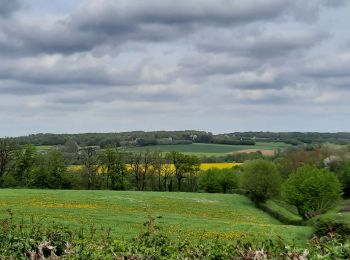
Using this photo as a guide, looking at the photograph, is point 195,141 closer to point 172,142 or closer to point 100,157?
point 172,142

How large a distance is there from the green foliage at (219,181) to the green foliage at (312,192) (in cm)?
2896

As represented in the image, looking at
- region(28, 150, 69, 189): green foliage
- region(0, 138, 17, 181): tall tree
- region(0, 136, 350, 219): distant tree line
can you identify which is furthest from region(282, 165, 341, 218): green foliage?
region(0, 138, 17, 181): tall tree

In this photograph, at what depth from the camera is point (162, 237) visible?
8.85 meters

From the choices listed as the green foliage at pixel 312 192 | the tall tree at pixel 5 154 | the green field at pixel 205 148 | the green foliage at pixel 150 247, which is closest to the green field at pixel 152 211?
the green foliage at pixel 312 192

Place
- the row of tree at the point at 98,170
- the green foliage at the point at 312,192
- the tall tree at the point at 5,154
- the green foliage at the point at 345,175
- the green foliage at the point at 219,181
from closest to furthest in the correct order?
the green foliage at the point at 312,192, the row of tree at the point at 98,170, the green foliage at the point at 345,175, the tall tree at the point at 5,154, the green foliage at the point at 219,181

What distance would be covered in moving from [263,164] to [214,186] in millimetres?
23445

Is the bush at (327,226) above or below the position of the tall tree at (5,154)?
below

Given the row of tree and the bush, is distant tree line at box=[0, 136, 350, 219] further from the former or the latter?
the bush

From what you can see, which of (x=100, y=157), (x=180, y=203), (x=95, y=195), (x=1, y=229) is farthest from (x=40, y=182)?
(x=1, y=229)

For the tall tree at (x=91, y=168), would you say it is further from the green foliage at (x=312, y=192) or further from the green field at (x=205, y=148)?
the green field at (x=205, y=148)

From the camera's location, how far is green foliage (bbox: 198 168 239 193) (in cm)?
8969

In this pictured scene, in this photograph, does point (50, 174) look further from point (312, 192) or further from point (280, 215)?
point (312, 192)

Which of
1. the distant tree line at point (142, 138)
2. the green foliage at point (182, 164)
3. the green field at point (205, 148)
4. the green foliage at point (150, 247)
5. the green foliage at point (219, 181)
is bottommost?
the green foliage at point (219, 181)

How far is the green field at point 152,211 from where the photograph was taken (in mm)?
33844
